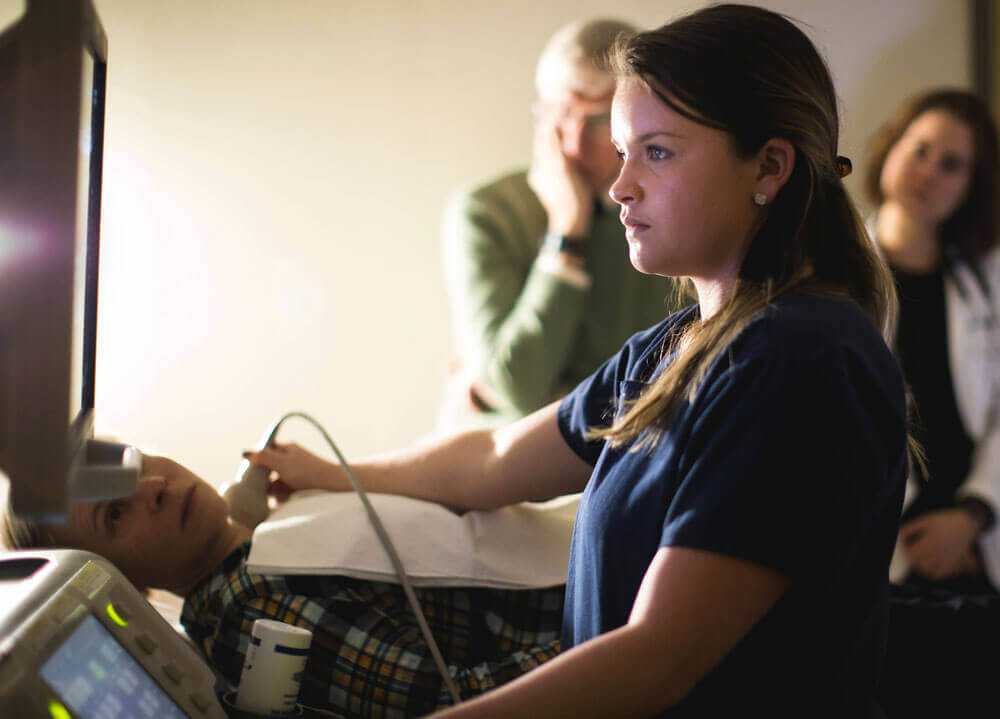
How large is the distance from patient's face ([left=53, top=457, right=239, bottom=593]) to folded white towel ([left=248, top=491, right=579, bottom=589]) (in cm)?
13

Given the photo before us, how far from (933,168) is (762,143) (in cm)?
172

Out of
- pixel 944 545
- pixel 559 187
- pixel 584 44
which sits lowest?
pixel 944 545

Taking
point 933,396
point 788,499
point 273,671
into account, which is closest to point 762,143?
point 788,499

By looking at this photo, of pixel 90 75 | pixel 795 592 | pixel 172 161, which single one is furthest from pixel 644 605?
pixel 172 161

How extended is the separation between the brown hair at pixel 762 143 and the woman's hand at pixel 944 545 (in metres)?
1.47

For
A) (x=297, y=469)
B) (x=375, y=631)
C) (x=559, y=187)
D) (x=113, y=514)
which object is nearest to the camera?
(x=375, y=631)

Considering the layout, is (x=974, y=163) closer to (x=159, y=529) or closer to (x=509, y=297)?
(x=509, y=297)

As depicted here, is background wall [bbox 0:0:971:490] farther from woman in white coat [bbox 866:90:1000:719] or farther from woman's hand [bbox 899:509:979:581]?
woman's hand [bbox 899:509:979:581]

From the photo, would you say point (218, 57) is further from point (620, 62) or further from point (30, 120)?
point (30, 120)

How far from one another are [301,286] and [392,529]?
5.04 feet

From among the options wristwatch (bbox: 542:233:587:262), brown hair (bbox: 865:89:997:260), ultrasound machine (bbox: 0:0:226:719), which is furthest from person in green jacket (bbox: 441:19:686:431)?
ultrasound machine (bbox: 0:0:226:719)

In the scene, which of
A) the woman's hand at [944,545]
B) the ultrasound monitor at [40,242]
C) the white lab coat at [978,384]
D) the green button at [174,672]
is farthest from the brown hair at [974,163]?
the ultrasound monitor at [40,242]

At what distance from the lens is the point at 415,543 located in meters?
1.20

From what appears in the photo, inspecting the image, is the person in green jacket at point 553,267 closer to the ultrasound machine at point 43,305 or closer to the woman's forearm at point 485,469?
the woman's forearm at point 485,469
